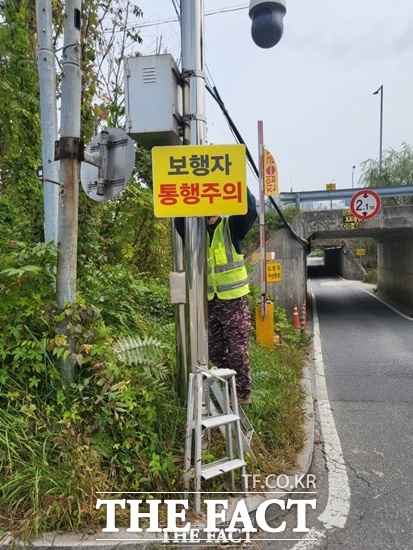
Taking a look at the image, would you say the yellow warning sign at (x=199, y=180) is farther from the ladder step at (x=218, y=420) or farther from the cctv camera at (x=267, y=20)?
the cctv camera at (x=267, y=20)

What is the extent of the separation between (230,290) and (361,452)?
2.02 m

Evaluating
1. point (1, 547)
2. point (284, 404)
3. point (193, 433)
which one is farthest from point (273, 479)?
point (1, 547)

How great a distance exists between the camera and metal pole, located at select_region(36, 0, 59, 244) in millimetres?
3586

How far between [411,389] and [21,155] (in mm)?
5970

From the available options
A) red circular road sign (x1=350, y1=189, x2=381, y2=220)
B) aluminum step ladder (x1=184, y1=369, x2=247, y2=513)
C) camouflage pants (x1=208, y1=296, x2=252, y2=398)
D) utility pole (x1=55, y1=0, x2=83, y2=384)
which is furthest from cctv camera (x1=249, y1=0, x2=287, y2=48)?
red circular road sign (x1=350, y1=189, x2=381, y2=220)

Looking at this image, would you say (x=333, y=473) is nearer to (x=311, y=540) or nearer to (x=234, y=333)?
(x=311, y=540)

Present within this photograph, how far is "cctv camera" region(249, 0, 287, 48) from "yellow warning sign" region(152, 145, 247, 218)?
1.64 metres

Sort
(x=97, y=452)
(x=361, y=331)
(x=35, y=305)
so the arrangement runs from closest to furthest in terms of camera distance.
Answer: (x=97, y=452), (x=35, y=305), (x=361, y=331)

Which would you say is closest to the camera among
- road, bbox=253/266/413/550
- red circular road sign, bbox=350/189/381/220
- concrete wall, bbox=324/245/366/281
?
road, bbox=253/266/413/550

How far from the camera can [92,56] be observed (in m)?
3.87

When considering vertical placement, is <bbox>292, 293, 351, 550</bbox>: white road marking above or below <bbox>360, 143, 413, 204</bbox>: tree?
below

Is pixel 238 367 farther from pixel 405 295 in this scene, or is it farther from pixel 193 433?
pixel 405 295

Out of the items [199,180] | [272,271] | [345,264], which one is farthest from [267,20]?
[345,264]

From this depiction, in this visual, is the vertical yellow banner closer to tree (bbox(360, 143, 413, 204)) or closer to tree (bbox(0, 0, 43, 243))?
tree (bbox(0, 0, 43, 243))
